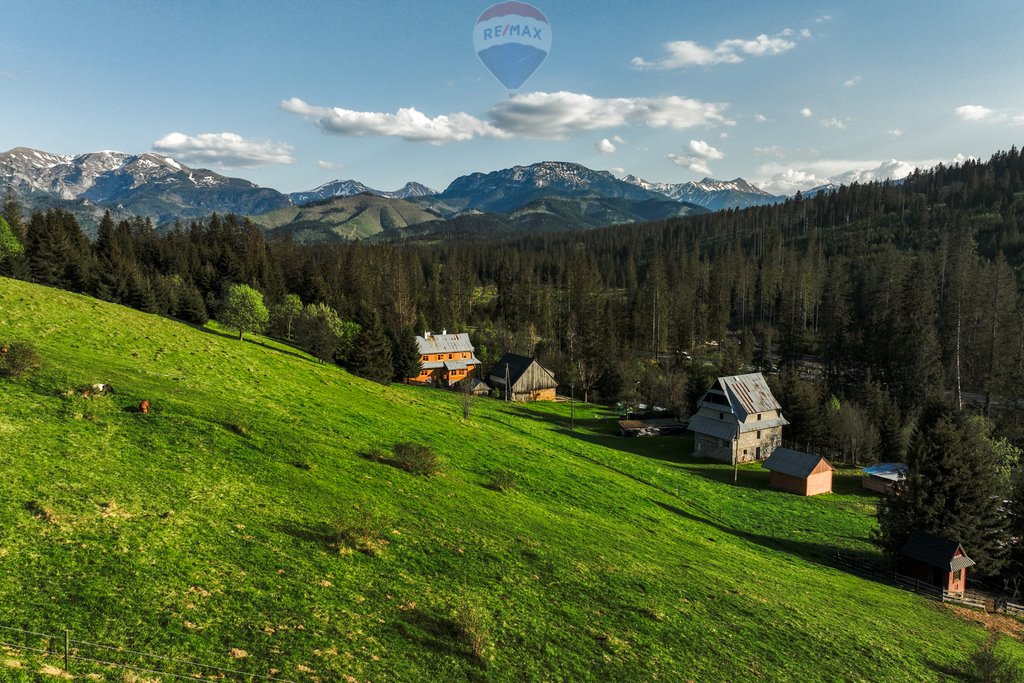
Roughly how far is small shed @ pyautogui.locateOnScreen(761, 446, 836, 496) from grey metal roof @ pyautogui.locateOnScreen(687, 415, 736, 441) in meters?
8.09

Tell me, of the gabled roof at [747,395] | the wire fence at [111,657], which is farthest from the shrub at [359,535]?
the gabled roof at [747,395]

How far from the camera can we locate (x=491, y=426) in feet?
162

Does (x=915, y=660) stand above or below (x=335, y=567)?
below

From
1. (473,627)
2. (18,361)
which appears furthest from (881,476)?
(18,361)

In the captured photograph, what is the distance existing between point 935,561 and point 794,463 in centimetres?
2176

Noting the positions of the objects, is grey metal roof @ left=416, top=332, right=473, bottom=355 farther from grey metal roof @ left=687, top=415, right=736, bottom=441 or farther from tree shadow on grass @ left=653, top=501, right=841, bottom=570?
tree shadow on grass @ left=653, top=501, right=841, bottom=570

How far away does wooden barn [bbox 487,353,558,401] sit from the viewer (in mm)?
92625

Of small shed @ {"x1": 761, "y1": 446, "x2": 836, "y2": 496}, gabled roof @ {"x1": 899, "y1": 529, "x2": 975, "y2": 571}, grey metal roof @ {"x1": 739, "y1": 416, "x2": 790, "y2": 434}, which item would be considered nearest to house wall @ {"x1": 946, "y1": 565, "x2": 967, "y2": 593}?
gabled roof @ {"x1": 899, "y1": 529, "x2": 975, "y2": 571}

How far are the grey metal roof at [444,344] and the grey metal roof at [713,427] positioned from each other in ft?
171

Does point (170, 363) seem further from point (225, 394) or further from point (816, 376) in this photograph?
point (816, 376)

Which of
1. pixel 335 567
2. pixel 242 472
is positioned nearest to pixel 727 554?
pixel 335 567

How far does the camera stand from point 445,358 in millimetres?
104812

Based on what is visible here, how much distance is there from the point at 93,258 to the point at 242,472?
93.4 meters

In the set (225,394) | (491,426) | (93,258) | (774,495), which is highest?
(93,258)
